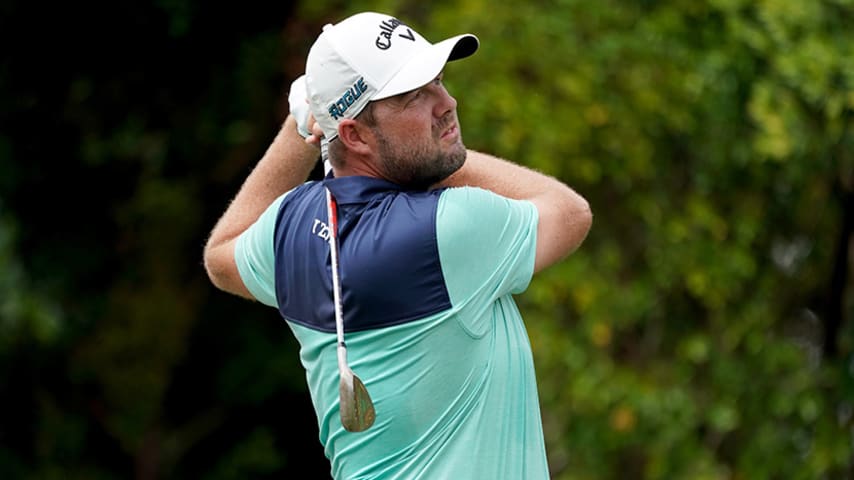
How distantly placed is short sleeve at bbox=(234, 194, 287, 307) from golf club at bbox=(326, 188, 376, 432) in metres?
0.20

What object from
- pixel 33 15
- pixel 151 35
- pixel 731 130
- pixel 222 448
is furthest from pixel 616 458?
pixel 33 15

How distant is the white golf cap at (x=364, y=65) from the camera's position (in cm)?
245

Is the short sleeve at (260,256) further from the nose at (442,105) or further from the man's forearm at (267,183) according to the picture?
the nose at (442,105)

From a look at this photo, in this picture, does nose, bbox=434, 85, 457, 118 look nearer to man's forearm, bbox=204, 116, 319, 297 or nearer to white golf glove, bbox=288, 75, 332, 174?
white golf glove, bbox=288, 75, 332, 174

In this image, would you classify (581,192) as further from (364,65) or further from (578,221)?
(364,65)

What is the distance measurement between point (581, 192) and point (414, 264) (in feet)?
13.6

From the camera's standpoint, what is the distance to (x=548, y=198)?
2.52 metres

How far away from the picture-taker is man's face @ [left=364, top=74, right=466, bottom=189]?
97.0 inches

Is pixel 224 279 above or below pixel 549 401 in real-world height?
above

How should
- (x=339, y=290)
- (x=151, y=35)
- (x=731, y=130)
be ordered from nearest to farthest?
(x=339, y=290) → (x=731, y=130) → (x=151, y=35)

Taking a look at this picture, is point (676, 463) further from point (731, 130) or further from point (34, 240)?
point (34, 240)

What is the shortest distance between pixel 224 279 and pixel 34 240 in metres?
5.65

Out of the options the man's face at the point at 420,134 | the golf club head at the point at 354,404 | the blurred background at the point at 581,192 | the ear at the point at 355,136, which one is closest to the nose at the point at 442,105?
the man's face at the point at 420,134

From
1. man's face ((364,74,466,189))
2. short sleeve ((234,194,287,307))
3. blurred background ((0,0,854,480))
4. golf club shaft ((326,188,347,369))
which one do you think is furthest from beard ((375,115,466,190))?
blurred background ((0,0,854,480))
